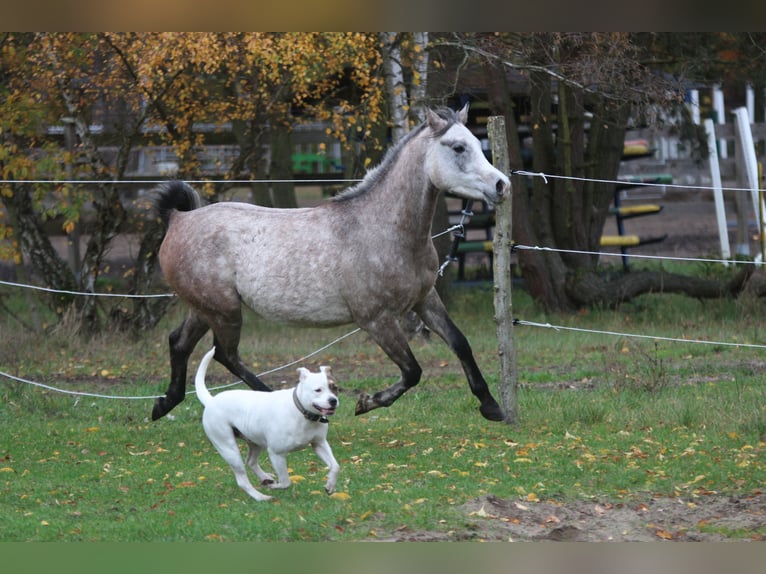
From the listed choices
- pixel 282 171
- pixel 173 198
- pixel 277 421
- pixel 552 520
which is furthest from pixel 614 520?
pixel 282 171

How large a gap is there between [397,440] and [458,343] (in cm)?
93

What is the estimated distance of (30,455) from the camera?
8.26 meters

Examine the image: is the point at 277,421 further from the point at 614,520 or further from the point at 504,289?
the point at 504,289

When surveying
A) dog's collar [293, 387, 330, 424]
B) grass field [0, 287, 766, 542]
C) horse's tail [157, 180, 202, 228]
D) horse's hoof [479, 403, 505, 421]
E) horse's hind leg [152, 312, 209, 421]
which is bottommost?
grass field [0, 287, 766, 542]

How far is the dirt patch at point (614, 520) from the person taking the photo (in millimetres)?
5750

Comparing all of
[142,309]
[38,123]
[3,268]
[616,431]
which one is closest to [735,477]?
[616,431]

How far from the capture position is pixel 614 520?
19.9 feet

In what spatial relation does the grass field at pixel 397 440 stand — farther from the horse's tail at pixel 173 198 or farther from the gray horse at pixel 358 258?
the horse's tail at pixel 173 198

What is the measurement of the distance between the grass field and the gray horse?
2.54 feet

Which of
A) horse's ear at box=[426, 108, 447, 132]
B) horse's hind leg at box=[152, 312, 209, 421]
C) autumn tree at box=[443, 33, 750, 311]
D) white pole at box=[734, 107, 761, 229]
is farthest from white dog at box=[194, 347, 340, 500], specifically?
white pole at box=[734, 107, 761, 229]

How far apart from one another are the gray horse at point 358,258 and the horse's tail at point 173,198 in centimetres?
43

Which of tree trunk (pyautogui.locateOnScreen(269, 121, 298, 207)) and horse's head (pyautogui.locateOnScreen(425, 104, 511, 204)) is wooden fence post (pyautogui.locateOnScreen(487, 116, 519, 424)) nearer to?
horse's head (pyautogui.locateOnScreen(425, 104, 511, 204))

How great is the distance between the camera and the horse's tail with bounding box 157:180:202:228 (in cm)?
859

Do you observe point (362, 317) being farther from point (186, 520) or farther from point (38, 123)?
point (38, 123)
